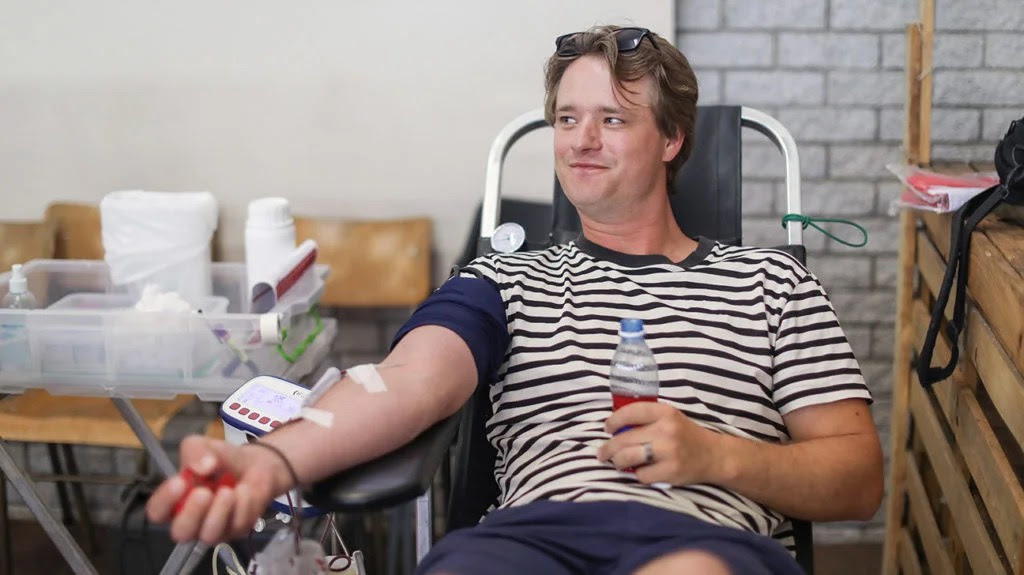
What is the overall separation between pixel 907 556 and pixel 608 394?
1081mm

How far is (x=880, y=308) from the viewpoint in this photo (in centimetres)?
269

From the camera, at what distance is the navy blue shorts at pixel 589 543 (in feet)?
4.16

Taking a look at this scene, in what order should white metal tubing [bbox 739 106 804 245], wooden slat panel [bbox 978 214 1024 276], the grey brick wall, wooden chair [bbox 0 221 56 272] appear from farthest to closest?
wooden chair [bbox 0 221 56 272]
the grey brick wall
white metal tubing [bbox 739 106 804 245]
wooden slat panel [bbox 978 214 1024 276]

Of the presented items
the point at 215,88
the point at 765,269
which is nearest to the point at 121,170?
the point at 215,88

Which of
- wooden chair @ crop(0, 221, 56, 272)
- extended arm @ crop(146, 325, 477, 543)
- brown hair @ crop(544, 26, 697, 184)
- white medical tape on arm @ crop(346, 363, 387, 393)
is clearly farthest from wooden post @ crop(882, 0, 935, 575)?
wooden chair @ crop(0, 221, 56, 272)

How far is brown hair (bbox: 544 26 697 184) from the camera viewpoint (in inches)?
64.5

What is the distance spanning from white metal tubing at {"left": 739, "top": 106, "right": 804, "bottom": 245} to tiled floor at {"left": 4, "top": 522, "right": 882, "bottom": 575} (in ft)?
3.68

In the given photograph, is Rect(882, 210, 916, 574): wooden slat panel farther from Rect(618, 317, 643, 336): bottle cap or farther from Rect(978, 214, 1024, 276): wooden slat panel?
Rect(618, 317, 643, 336): bottle cap

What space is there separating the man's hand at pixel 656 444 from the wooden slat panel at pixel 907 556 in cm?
99

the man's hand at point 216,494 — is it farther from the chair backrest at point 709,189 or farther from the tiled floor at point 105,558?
the tiled floor at point 105,558

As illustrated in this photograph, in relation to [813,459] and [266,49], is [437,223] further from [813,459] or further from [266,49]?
[813,459]

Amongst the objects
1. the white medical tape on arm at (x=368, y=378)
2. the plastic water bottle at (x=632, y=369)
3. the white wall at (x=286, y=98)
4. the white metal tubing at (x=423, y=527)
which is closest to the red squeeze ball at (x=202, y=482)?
the white medical tape on arm at (x=368, y=378)

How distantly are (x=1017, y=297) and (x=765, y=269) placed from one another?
0.34m

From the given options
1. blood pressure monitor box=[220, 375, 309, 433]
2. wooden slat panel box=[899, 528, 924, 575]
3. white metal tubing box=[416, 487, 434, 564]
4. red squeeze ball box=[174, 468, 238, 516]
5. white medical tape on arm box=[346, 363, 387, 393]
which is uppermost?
white medical tape on arm box=[346, 363, 387, 393]
